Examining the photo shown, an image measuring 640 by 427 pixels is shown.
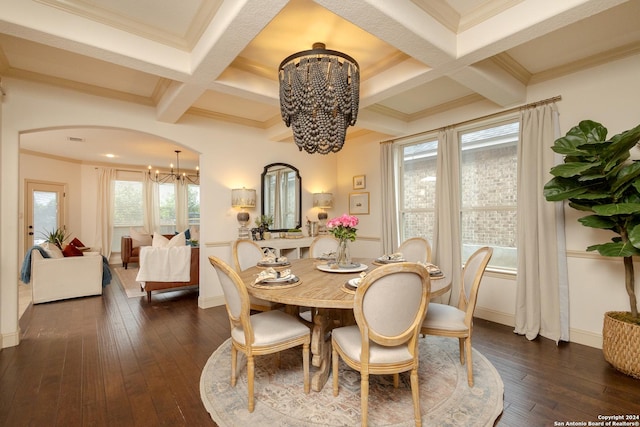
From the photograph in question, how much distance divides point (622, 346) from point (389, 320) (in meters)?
2.07

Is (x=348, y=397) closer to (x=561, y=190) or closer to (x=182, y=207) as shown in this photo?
(x=561, y=190)

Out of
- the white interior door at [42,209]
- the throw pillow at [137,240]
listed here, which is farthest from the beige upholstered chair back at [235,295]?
the white interior door at [42,209]

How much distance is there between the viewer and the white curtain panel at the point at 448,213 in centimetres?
373

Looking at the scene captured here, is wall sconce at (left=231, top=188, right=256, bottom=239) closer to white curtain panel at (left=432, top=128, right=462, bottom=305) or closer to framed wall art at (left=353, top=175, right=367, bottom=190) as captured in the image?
framed wall art at (left=353, top=175, right=367, bottom=190)

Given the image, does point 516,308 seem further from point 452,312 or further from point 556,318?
point 452,312

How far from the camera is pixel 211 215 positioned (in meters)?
4.19

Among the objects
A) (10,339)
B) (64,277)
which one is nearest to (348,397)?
(10,339)

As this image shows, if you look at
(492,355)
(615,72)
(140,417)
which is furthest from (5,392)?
(615,72)

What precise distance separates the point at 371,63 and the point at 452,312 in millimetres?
2354

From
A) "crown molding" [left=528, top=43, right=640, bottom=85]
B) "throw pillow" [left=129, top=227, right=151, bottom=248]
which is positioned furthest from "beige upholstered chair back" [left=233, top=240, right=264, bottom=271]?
"throw pillow" [left=129, top=227, right=151, bottom=248]

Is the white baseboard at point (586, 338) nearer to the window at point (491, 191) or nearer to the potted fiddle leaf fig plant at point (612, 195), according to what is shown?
the potted fiddle leaf fig plant at point (612, 195)

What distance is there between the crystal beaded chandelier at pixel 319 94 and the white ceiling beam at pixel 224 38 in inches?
16.4

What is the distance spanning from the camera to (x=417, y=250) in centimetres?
320

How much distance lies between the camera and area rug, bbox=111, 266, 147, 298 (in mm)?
4821
